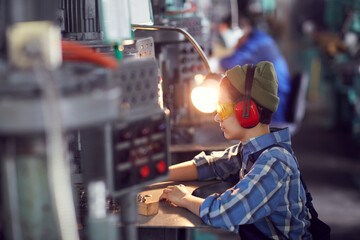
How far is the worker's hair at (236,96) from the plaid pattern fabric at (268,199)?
7 cm

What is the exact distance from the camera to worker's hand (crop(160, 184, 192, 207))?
187cm

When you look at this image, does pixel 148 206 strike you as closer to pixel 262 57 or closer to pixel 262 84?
pixel 262 84

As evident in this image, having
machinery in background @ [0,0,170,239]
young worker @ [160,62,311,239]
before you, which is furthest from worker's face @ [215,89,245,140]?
machinery in background @ [0,0,170,239]

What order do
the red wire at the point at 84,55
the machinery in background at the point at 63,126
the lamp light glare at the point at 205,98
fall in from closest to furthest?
the machinery in background at the point at 63,126 < the red wire at the point at 84,55 < the lamp light glare at the point at 205,98

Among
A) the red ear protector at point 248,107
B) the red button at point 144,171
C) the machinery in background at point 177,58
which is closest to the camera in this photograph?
the red button at point 144,171

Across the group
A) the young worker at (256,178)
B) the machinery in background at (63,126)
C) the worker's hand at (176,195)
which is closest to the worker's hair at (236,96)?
the young worker at (256,178)

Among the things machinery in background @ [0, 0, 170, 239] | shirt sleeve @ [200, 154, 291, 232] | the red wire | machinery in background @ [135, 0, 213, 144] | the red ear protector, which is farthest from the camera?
machinery in background @ [135, 0, 213, 144]

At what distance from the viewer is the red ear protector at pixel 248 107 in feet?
6.08

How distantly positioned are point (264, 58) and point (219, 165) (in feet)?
6.74

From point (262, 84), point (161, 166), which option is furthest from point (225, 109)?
point (161, 166)

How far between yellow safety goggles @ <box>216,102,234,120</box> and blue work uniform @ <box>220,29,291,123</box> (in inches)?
81.1

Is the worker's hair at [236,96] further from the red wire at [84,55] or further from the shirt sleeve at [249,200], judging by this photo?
the red wire at [84,55]

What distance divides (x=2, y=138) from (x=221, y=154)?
1.22m

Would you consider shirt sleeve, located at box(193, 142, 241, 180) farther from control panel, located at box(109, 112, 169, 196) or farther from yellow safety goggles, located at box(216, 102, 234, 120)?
control panel, located at box(109, 112, 169, 196)
